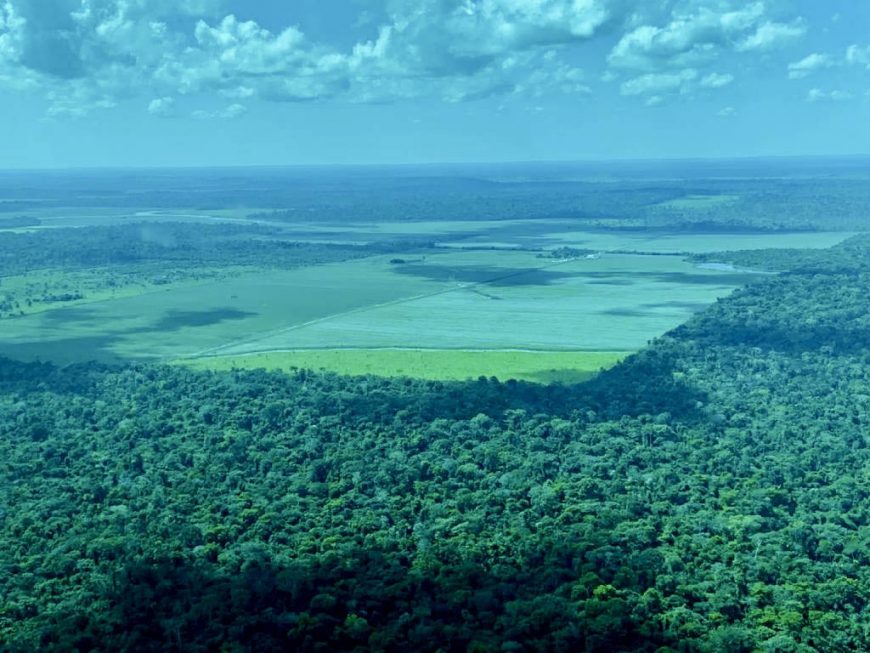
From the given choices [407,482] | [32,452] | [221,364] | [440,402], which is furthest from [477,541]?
[221,364]

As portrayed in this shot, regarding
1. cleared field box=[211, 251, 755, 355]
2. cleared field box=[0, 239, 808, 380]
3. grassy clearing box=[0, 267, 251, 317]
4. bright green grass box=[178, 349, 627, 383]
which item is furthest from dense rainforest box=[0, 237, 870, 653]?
grassy clearing box=[0, 267, 251, 317]

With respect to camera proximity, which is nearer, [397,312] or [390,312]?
[397,312]

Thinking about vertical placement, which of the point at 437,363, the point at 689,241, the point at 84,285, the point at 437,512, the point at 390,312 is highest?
the point at 689,241

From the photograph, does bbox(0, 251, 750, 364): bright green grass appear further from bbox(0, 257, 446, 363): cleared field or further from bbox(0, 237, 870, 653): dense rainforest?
bbox(0, 237, 870, 653): dense rainforest

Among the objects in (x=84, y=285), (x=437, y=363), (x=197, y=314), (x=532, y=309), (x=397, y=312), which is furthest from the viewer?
(x=84, y=285)

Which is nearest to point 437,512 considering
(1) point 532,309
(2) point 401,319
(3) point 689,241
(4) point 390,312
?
(2) point 401,319

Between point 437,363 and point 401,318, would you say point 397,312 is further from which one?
point 437,363
